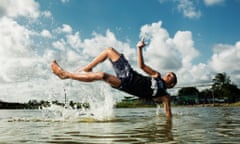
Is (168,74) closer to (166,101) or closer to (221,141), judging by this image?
(166,101)

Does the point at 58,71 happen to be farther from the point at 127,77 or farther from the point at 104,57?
the point at 127,77

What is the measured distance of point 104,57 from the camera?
29.6ft

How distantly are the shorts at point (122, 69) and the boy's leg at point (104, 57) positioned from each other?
0.13m

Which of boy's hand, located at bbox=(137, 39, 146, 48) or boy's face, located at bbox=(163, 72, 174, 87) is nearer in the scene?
boy's hand, located at bbox=(137, 39, 146, 48)

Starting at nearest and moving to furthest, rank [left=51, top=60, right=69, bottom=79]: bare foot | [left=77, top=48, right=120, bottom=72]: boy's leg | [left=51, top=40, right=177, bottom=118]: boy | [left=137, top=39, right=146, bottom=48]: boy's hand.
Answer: [left=137, top=39, right=146, bottom=48]: boy's hand < [left=51, top=40, right=177, bottom=118]: boy < [left=77, top=48, right=120, bottom=72]: boy's leg < [left=51, top=60, right=69, bottom=79]: bare foot

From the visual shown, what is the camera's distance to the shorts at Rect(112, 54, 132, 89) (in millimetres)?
8648

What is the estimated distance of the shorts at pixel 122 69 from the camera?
Result: 865 cm

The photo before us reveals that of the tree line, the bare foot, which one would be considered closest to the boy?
the bare foot

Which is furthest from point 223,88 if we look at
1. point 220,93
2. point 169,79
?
point 169,79

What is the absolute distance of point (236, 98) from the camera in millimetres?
124625

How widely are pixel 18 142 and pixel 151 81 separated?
3.70 metres

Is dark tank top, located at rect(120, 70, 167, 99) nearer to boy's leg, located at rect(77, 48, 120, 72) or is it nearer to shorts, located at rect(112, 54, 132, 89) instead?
shorts, located at rect(112, 54, 132, 89)

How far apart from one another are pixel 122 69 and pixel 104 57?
2.08 ft

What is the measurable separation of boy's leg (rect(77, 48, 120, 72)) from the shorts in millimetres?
130
